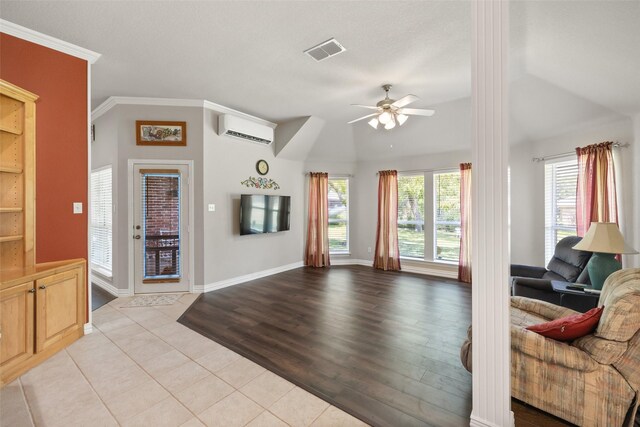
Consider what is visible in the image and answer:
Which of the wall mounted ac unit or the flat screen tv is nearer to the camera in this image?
the wall mounted ac unit

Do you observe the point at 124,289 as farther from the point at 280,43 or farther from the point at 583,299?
the point at 583,299

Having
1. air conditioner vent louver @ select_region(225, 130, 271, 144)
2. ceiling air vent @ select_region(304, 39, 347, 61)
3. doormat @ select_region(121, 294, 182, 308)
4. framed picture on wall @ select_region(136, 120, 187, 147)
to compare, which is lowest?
doormat @ select_region(121, 294, 182, 308)

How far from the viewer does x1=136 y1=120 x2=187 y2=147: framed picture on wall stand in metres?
4.06

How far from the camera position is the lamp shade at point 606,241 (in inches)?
96.0

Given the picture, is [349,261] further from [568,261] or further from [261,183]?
[568,261]

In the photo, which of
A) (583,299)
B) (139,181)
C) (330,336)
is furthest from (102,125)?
(583,299)

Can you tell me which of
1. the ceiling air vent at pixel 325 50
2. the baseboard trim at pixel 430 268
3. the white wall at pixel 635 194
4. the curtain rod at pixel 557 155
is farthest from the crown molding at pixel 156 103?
the white wall at pixel 635 194

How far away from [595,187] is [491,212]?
3091 millimetres

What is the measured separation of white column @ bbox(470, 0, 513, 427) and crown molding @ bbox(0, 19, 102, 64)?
3586mm

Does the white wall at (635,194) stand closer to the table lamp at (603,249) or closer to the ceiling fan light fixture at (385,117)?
the table lamp at (603,249)

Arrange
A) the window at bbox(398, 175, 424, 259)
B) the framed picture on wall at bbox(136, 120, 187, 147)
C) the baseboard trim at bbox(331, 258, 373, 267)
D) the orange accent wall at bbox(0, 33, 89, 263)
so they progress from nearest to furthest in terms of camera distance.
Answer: the orange accent wall at bbox(0, 33, 89, 263) < the framed picture on wall at bbox(136, 120, 187, 147) < the window at bbox(398, 175, 424, 259) < the baseboard trim at bbox(331, 258, 373, 267)

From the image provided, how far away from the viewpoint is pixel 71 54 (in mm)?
2791

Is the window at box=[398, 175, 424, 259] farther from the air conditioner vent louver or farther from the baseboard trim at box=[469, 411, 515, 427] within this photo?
the baseboard trim at box=[469, 411, 515, 427]

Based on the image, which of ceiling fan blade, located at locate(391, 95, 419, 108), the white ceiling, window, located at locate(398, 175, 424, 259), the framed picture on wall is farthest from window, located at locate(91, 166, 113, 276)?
window, located at locate(398, 175, 424, 259)
